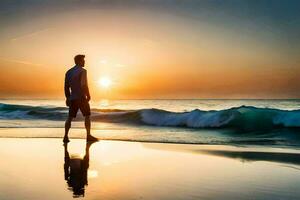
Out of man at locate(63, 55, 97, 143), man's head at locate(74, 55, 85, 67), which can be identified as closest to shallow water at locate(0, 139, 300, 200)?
man at locate(63, 55, 97, 143)

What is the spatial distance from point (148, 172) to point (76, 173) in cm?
89

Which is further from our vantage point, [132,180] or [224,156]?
[224,156]

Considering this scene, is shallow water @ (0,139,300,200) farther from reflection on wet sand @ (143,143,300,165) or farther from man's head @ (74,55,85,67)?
man's head @ (74,55,85,67)

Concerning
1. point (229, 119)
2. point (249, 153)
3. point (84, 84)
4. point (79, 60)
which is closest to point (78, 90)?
point (84, 84)

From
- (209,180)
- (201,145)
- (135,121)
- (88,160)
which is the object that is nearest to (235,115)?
(135,121)

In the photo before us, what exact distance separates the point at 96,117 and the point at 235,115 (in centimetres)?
839

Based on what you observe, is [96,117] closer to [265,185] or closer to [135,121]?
[135,121]

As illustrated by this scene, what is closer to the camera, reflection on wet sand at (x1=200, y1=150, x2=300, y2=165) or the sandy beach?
the sandy beach

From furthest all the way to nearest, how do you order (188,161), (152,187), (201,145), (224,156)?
1. (201,145)
2. (224,156)
3. (188,161)
4. (152,187)

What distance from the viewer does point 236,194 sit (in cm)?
428

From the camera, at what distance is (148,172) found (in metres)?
5.61

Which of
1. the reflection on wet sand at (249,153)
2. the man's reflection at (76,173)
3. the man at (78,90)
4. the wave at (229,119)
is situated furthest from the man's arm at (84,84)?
the wave at (229,119)

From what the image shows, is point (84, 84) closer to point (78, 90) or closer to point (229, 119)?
point (78, 90)

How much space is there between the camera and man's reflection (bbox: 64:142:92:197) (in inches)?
181
